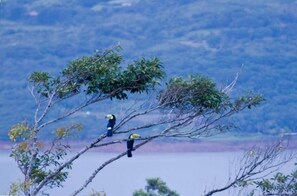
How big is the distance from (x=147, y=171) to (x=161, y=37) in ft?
96.1

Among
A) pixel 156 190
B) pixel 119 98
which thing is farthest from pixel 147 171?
pixel 119 98

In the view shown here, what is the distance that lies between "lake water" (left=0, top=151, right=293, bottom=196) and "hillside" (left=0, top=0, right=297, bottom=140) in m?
4.16

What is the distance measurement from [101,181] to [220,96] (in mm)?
26618

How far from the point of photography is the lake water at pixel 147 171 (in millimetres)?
38375

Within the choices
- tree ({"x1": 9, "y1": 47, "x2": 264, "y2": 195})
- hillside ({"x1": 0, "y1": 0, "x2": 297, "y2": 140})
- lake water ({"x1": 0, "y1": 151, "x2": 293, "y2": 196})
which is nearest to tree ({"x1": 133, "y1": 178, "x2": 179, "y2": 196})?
lake water ({"x1": 0, "y1": 151, "x2": 293, "y2": 196})

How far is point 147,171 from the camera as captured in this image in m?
55.2

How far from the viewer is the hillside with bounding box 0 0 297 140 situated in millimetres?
67188

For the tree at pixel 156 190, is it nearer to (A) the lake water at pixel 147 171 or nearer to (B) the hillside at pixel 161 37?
(A) the lake water at pixel 147 171

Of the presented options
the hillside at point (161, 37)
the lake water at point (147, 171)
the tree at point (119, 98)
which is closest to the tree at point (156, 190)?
the lake water at point (147, 171)

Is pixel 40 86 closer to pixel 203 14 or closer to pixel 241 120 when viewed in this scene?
pixel 241 120

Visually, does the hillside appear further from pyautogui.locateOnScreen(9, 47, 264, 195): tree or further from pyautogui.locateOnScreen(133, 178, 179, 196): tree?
pyautogui.locateOnScreen(9, 47, 264, 195): tree

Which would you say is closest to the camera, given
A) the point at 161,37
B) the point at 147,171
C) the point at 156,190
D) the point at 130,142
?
the point at 130,142

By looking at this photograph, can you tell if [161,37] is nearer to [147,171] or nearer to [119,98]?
[147,171]

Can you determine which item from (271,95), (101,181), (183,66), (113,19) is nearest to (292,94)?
(271,95)
